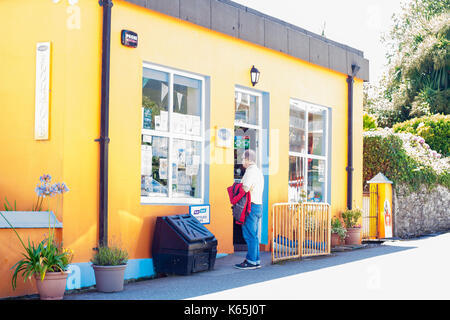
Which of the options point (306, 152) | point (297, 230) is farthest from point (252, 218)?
point (306, 152)

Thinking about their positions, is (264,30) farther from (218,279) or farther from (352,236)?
(218,279)

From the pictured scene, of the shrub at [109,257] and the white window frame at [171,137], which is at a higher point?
the white window frame at [171,137]

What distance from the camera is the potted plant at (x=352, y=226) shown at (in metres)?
12.2

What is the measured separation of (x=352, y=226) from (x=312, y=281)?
5.05 meters

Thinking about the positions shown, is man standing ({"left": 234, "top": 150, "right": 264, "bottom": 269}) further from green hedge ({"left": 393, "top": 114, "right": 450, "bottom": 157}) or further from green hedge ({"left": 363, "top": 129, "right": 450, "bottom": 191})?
green hedge ({"left": 393, "top": 114, "right": 450, "bottom": 157})

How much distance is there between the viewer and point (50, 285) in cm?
632

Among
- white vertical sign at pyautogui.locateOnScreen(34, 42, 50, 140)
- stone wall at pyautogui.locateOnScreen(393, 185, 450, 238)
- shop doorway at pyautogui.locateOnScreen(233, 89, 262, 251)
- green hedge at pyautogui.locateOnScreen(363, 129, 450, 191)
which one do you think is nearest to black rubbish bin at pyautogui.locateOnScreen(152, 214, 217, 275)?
white vertical sign at pyautogui.locateOnScreen(34, 42, 50, 140)

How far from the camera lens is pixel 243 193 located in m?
8.55

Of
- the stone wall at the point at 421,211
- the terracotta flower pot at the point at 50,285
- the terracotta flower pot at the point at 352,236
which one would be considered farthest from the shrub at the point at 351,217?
the terracotta flower pot at the point at 50,285

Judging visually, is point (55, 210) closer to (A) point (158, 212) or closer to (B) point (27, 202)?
(B) point (27, 202)

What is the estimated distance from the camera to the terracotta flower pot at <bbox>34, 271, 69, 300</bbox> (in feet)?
20.7

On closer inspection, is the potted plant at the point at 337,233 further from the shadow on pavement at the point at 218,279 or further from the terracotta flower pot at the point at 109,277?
the terracotta flower pot at the point at 109,277

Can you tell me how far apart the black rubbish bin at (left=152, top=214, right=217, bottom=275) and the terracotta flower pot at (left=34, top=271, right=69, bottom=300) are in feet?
→ 6.25
